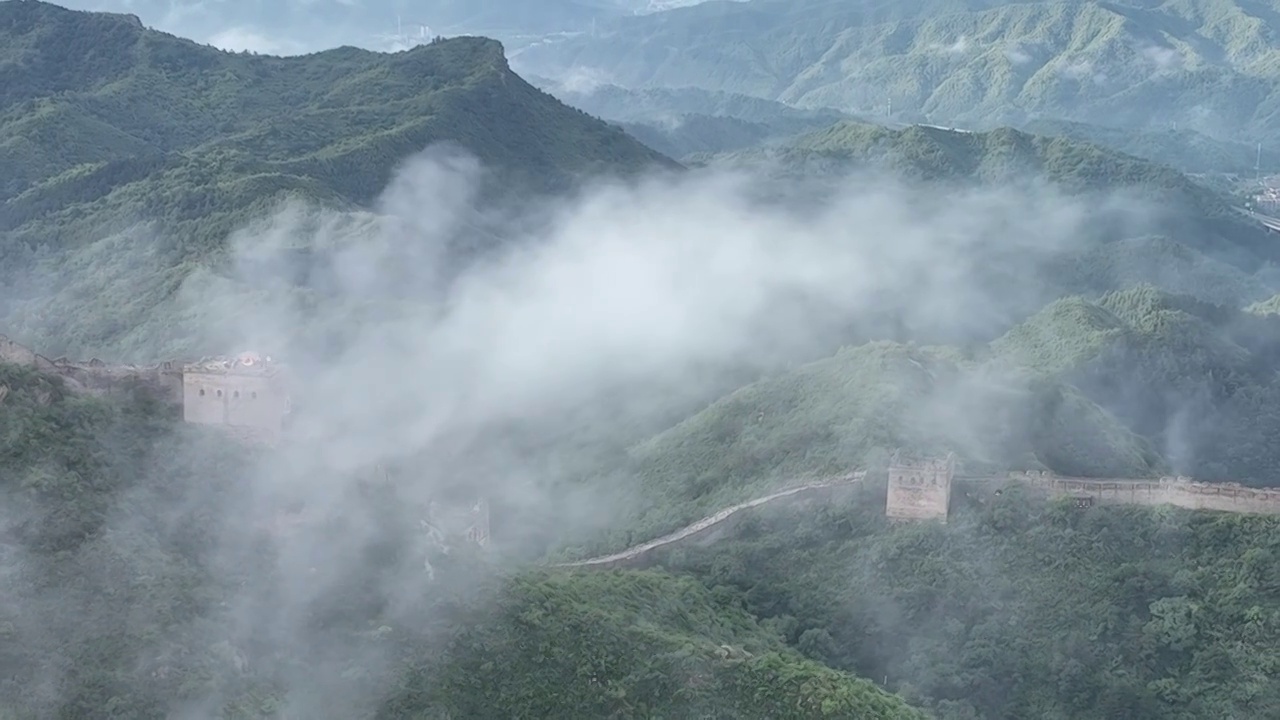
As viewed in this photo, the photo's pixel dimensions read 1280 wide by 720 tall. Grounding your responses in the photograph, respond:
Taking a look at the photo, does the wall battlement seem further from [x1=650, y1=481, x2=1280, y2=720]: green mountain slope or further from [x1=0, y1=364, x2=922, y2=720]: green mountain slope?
[x1=650, y1=481, x2=1280, y2=720]: green mountain slope

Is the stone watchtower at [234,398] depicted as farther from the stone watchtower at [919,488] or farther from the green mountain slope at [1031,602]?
the stone watchtower at [919,488]

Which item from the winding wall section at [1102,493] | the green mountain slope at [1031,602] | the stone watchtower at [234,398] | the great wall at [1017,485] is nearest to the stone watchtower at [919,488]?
the great wall at [1017,485]

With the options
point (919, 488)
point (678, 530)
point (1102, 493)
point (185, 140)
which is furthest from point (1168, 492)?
point (185, 140)

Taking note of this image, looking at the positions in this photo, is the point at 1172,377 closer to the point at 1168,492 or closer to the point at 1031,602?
the point at 1168,492

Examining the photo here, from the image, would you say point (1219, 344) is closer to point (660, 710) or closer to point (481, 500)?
point (481, 500)

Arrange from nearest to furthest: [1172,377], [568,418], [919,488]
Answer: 1. [919,488]
2. [568,418]
3. [1172,377]

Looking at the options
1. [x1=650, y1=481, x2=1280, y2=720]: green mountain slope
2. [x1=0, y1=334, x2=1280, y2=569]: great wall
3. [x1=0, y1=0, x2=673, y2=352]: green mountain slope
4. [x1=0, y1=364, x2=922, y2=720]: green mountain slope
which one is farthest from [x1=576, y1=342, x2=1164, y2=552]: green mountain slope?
[x1=0, y1=0, x2=673, y2=352]: green mountain slope
